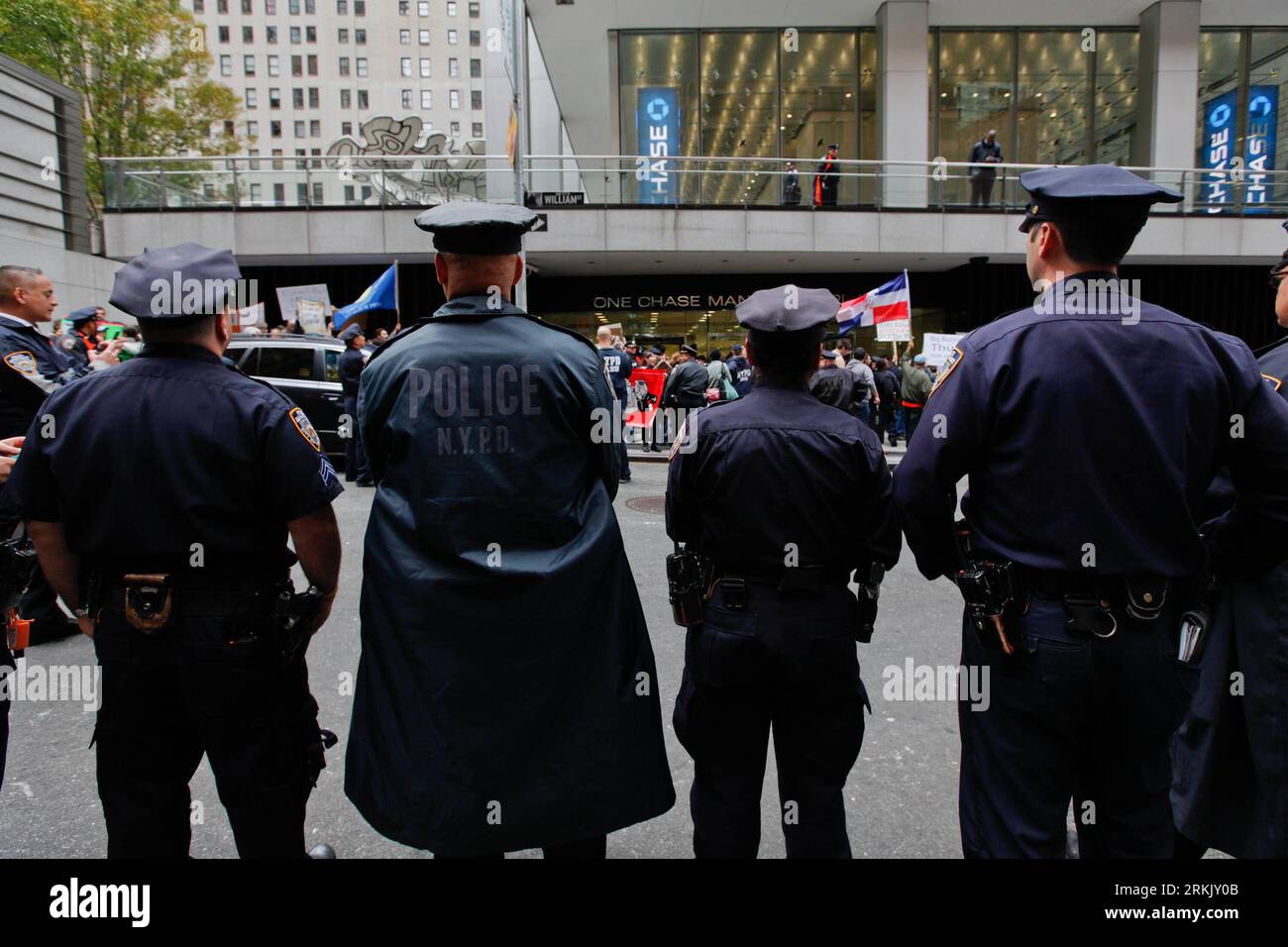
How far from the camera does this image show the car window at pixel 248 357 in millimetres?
11953

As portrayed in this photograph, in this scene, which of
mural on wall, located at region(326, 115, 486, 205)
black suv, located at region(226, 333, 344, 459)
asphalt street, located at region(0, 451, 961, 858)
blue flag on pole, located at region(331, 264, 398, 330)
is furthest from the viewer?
mural on wall, located at region(326, 115, 486, 205)

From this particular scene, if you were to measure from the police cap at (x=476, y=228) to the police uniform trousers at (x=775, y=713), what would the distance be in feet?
3.79

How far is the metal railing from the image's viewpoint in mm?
20469

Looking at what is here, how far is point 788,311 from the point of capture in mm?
2508

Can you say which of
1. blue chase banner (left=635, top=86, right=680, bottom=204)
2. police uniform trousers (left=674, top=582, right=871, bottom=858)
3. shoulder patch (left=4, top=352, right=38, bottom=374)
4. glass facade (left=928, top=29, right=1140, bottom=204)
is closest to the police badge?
police uniform trousers (left=674, top=582, right=871, bottom=858)

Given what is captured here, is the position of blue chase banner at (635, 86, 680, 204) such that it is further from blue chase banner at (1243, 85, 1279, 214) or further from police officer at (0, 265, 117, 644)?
police officer at (0, 265, 117, 644)

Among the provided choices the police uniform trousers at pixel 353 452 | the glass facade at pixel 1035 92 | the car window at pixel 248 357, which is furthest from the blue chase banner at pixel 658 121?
the police uniform trousers at pixel 353 452

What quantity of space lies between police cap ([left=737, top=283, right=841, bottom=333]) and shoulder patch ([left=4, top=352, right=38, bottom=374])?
4.27 m

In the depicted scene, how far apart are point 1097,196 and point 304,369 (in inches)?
463

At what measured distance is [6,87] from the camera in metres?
16.1

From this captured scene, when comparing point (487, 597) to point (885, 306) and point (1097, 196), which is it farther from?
point (885, 306)

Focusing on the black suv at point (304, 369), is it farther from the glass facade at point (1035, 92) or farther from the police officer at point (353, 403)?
the glass facade at point (1035, 92)

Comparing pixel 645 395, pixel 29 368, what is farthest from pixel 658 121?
pixel 29 368

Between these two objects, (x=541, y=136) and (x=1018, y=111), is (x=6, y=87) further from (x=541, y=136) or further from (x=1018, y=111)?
(x=1018, y=111)
